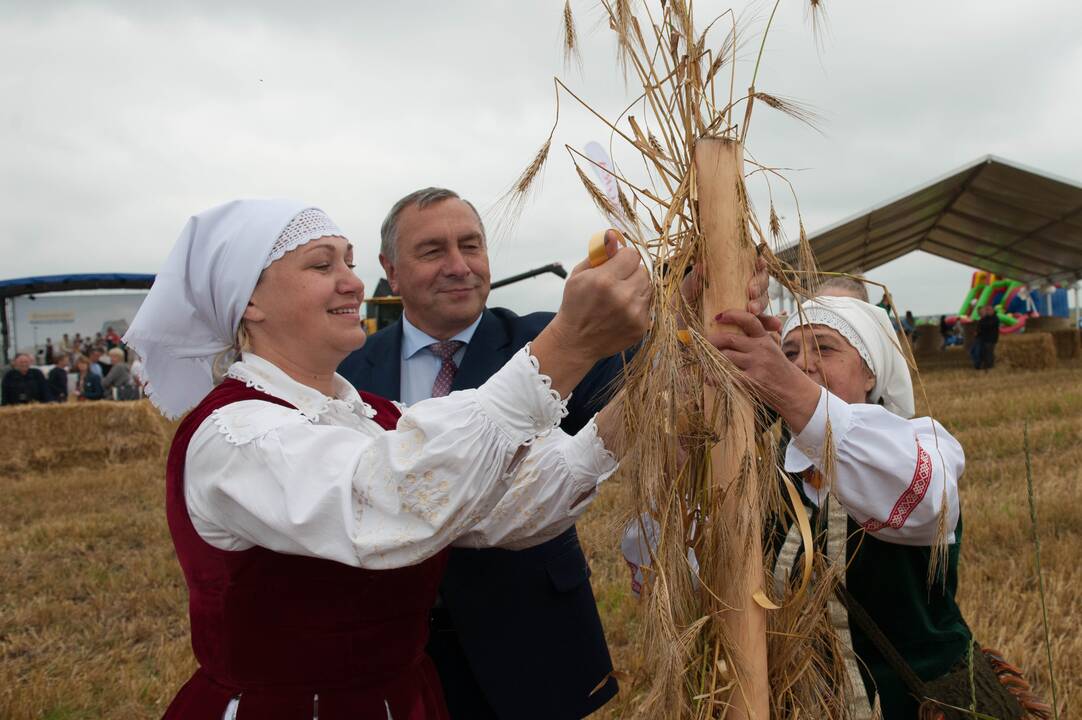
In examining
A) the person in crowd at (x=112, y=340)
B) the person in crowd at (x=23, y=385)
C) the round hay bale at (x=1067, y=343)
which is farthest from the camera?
the person in crowd at (x=112, y=340)

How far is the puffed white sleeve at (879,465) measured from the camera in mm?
1662

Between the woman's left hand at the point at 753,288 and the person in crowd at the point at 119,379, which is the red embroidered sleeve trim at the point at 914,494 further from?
the person in crowd at the point at 119,379

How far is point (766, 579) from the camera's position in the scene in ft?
5.11

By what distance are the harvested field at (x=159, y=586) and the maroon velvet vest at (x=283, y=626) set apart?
520mm

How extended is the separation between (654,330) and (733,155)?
34 centimetres

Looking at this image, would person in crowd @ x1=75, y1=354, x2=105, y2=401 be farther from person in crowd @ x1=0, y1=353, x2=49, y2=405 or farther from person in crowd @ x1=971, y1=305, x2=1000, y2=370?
person in crowd @ x1=971, y1=305, x2=1000, y2=370

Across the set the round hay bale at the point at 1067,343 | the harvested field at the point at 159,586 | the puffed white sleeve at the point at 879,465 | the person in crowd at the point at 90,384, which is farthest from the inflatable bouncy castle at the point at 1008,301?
the puffed white sleeve at the point at 879,465

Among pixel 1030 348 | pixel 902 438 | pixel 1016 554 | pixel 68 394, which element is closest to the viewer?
pixel 902 438

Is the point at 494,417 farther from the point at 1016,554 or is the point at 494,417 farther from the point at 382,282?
the point at 382,282

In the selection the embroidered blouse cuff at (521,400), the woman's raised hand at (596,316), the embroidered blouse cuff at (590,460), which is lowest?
the embroidered blouse cuff at (590,460)

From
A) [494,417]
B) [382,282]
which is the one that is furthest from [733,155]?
[382,282]

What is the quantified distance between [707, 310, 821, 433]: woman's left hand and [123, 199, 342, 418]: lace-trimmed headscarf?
3.04 ft

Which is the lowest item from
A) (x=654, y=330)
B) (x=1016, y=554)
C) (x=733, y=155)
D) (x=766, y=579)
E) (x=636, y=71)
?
(x=1016, y=554)

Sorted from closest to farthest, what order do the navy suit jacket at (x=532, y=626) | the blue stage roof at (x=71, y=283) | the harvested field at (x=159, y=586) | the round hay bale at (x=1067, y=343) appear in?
the navy suit jacket at (x=532, y=626) → the harvested field at (x=159, y=586) → the round hay bale at (x=1067, y=343) → the blue stage roof at (x=71, y=283)
